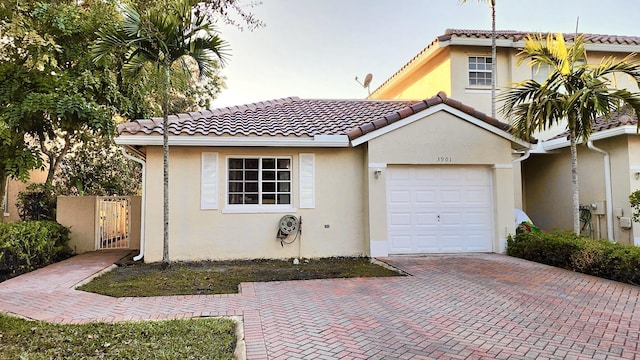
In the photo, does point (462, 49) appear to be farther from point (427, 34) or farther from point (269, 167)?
point (269, 167)

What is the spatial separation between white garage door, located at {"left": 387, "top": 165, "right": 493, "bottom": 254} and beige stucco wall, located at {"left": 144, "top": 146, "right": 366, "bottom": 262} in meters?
1.04

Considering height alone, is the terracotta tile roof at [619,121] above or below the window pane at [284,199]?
above

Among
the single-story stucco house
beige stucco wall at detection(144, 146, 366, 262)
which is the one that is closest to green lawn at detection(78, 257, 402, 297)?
beige stucco wall at detection(144, 146, 366, 262)

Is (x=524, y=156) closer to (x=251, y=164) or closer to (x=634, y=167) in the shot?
(x=634, y=167)

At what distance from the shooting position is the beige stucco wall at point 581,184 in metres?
11.1

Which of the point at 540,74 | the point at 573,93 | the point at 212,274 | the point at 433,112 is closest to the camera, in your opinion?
the point at 212,274

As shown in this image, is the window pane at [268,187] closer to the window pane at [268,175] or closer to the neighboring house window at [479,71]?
the window pane at [268,175]

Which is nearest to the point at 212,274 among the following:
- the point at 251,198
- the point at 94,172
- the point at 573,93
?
the point at 251,198

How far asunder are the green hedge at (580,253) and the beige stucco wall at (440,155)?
753 mm

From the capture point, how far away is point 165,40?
27.7 feet

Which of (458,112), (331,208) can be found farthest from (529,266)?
(331,208)

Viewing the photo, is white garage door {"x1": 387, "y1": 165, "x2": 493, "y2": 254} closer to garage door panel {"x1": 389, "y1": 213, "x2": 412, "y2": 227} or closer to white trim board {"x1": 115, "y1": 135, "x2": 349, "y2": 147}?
garage door panel {"x1": 389, "y1": 213, "x2": 412, "y2": 227}

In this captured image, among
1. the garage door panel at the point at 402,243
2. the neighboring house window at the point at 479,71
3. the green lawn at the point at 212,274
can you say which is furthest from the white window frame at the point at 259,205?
the neighboring house window at the point at 479,71

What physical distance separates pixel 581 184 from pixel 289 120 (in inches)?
388
